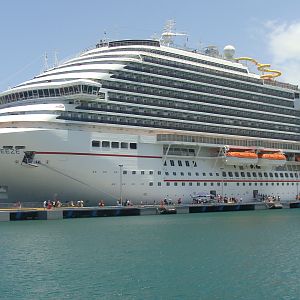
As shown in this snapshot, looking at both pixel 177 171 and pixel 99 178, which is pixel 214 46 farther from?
pixel 99 178

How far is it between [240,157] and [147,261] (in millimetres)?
33863

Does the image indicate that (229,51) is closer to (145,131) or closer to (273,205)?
(273,205)

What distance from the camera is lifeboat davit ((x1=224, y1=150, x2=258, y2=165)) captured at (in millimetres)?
58719

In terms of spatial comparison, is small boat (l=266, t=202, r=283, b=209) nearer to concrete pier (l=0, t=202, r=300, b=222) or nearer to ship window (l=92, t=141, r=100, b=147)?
concrete pier (l=0, t=202, r=300, b=222)

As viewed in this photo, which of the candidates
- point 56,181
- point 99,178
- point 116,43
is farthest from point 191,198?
point 116,43

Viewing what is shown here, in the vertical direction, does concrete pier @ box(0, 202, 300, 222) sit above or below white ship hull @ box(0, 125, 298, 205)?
below

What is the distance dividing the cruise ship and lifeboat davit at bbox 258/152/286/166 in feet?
0.46

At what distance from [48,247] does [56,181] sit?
15.8m

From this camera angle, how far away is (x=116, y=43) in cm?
6119

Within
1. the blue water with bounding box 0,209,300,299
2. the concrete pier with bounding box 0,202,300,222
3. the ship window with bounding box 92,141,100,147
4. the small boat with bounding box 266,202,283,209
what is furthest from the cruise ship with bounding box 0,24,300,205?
the blue water with bounding box 0,209,300,299

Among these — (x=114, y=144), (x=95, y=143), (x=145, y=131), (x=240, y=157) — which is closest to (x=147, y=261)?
(x=95, y=143)

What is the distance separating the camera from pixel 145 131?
173 feet

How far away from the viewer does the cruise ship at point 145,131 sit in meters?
46.6

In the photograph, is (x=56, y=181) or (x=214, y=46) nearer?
(x=56, y=181)
